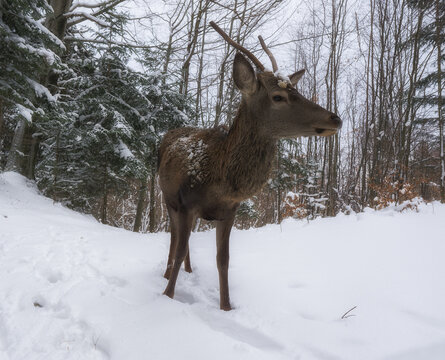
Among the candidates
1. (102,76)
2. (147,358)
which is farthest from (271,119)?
(102,76)

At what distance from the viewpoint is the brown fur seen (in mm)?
1987

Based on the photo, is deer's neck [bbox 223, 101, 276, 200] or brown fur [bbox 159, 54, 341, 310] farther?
deer's neck [bbox 223, 101, 276, 200]

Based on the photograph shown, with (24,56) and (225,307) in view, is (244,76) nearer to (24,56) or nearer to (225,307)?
(225,307)

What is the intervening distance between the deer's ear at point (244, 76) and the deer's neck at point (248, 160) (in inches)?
6.2

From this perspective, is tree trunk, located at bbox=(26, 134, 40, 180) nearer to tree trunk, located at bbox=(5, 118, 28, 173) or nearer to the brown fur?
tree trunk, located at bbox=(5, 118, 28, 173)

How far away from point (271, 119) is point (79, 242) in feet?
10.9

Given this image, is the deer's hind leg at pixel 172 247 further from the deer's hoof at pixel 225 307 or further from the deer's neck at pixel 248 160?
the deer's neck at pixel 248 160

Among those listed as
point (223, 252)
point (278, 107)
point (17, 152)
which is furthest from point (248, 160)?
point (17, 152)

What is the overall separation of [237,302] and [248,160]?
123 centimetres

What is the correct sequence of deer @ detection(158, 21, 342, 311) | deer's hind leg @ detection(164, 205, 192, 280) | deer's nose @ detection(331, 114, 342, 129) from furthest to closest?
1. deer's hind leg @ detection(164, 205, 192, 280)
2. deer @ detection(158, 21, 342, 311)
3. deer's nose @ detection(331, 114, 342, 129)

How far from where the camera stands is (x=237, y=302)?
2.31 meters

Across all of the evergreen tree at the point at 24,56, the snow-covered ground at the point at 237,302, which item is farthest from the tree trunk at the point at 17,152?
the snow-covered ground at the point at 237,302

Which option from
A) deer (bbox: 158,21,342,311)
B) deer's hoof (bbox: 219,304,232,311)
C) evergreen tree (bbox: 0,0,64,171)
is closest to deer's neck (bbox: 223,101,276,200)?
deer (bbox: 158,21,342,311)

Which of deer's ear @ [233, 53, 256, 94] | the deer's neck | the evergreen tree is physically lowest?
the deer's neck
